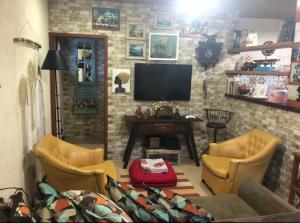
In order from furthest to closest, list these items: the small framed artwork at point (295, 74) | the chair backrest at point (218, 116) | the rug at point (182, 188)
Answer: the chair backrest at point (218, 116) → the rug at point (182, 188) → the small framed artwork at point (295, 74)

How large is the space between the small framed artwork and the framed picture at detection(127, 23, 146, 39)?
7.64ft

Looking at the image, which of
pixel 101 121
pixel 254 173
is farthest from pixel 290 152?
pixel 101 121

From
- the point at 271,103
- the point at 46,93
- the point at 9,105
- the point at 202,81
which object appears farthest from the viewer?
the point at 202,81

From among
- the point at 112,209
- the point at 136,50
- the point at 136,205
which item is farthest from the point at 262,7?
the point at 112,209

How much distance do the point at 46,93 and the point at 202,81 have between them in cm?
261

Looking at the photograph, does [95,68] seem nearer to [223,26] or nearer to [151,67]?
[151,67]

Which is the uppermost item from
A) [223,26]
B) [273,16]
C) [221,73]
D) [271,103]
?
[273,16]

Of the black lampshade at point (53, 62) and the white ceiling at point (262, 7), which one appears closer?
the black lampshade at point (53, 62)

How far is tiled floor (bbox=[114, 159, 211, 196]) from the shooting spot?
348cm

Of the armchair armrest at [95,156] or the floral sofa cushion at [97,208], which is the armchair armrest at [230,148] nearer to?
the armchair armrest at [95,156]

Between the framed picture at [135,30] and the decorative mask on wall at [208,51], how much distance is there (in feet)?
3.30

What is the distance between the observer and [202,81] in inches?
178

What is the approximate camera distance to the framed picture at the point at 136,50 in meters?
4.21

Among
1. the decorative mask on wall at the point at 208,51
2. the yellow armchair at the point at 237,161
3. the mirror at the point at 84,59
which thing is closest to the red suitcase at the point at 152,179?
the yellow armchair at the point at 237,161
